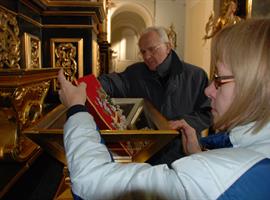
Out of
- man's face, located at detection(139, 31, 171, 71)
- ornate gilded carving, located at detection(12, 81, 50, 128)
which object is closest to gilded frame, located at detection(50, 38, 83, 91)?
man's face, located at detection(139, 31, 171, 71)

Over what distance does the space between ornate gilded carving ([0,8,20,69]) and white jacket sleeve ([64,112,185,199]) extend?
0.76 meters

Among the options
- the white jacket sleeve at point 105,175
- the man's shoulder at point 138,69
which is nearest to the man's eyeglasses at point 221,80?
the white jacket sleeve at point 105,175

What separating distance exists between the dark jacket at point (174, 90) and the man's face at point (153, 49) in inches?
2.5

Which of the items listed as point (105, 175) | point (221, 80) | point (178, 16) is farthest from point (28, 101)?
point (178, 16)

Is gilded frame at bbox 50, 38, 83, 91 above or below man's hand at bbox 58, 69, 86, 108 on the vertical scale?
above

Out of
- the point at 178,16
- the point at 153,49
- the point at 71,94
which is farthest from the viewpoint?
the point at 178,16

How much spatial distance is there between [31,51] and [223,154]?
1.51 metres

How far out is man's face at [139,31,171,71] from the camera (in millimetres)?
1746

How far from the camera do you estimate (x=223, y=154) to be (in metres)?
0.66

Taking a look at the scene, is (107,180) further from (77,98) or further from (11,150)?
(11,150)

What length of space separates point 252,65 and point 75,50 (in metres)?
1.82

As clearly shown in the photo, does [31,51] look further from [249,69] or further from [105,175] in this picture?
[249,69]

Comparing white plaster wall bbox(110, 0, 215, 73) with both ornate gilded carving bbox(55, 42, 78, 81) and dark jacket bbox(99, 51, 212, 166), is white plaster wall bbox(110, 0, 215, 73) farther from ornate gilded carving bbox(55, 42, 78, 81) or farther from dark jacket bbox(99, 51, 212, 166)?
dark jacket bbox(99, 51, 212, 166)

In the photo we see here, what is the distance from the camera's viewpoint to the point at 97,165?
72 centimetres
